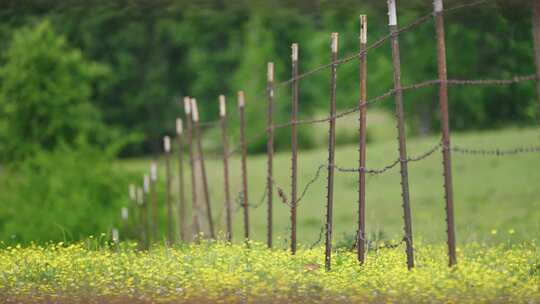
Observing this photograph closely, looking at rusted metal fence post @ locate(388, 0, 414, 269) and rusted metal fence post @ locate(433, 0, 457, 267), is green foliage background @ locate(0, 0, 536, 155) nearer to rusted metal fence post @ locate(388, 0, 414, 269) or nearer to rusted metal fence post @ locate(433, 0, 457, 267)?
rusted metal fence post @ locate(388, 0, 414, 269)

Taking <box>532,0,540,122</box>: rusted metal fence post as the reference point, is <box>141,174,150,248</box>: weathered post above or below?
below

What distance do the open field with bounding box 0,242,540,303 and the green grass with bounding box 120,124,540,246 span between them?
447 inches

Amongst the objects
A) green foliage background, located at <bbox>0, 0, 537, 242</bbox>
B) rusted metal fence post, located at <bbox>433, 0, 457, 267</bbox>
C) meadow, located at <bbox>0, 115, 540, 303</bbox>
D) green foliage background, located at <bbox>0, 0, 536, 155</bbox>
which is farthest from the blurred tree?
rusted metal fence post, located at <bbox>433, 0, 457, 267</bbox>

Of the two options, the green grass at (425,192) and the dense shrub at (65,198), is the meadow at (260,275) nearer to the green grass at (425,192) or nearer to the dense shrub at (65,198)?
the green grass at (425,192)

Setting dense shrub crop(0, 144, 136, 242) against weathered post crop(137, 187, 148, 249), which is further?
dense shrub crop(0, 144, 136, 242)

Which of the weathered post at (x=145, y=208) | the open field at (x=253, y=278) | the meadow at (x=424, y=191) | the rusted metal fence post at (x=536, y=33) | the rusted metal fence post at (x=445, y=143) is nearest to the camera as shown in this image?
the open field at (x=253, y=278)

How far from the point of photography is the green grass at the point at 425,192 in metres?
28.1

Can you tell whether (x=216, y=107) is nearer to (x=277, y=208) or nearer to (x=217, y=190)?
(x=217, y=190)

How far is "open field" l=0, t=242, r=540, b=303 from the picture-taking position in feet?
34.2

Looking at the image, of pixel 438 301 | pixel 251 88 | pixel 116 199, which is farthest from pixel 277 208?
pixel 438 301

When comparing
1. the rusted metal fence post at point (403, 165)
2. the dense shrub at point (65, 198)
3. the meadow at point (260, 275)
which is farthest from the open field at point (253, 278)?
the dense shrub at point (65, 198)

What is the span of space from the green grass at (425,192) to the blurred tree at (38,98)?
6.49 m

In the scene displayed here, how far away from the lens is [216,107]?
5931 centimetres

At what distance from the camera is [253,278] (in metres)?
11.3
